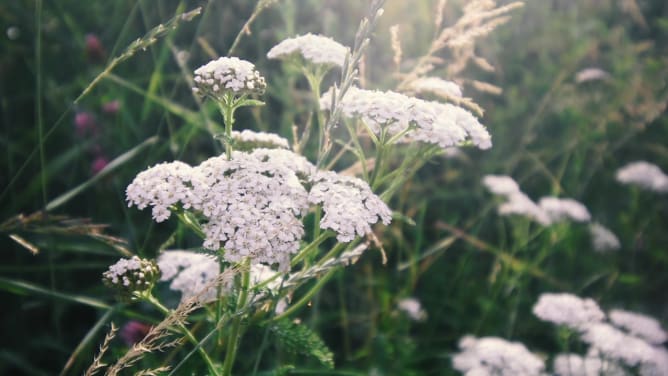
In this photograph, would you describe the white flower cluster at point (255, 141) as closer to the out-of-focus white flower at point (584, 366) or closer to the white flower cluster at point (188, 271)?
the white flower cluster at point (188, 271)

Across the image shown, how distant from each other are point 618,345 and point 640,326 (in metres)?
0.36

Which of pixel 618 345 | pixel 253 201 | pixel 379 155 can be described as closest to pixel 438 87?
pixel 379 155

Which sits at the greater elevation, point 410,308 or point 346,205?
point 346,205

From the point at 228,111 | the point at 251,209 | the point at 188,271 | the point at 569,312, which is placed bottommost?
the point at 569,312

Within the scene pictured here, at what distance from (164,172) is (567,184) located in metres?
2.86

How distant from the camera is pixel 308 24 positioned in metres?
3.83

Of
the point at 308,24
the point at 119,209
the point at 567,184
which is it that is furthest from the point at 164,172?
the point at 567,184

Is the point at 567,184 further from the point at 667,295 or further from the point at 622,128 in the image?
the point at 667,295

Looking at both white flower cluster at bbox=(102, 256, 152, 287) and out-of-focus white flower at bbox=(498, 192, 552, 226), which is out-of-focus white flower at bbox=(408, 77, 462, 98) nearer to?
white flower cluster at bbox=(102, 256, 152, 287)

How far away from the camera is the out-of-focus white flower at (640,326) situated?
2.62 m

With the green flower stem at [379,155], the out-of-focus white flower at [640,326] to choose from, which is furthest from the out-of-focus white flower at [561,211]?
the green flower stem at [379,155]

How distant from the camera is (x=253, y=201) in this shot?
53.9 inches

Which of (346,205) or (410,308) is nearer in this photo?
(346,205)

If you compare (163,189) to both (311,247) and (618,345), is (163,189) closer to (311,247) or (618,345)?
(311,247)
